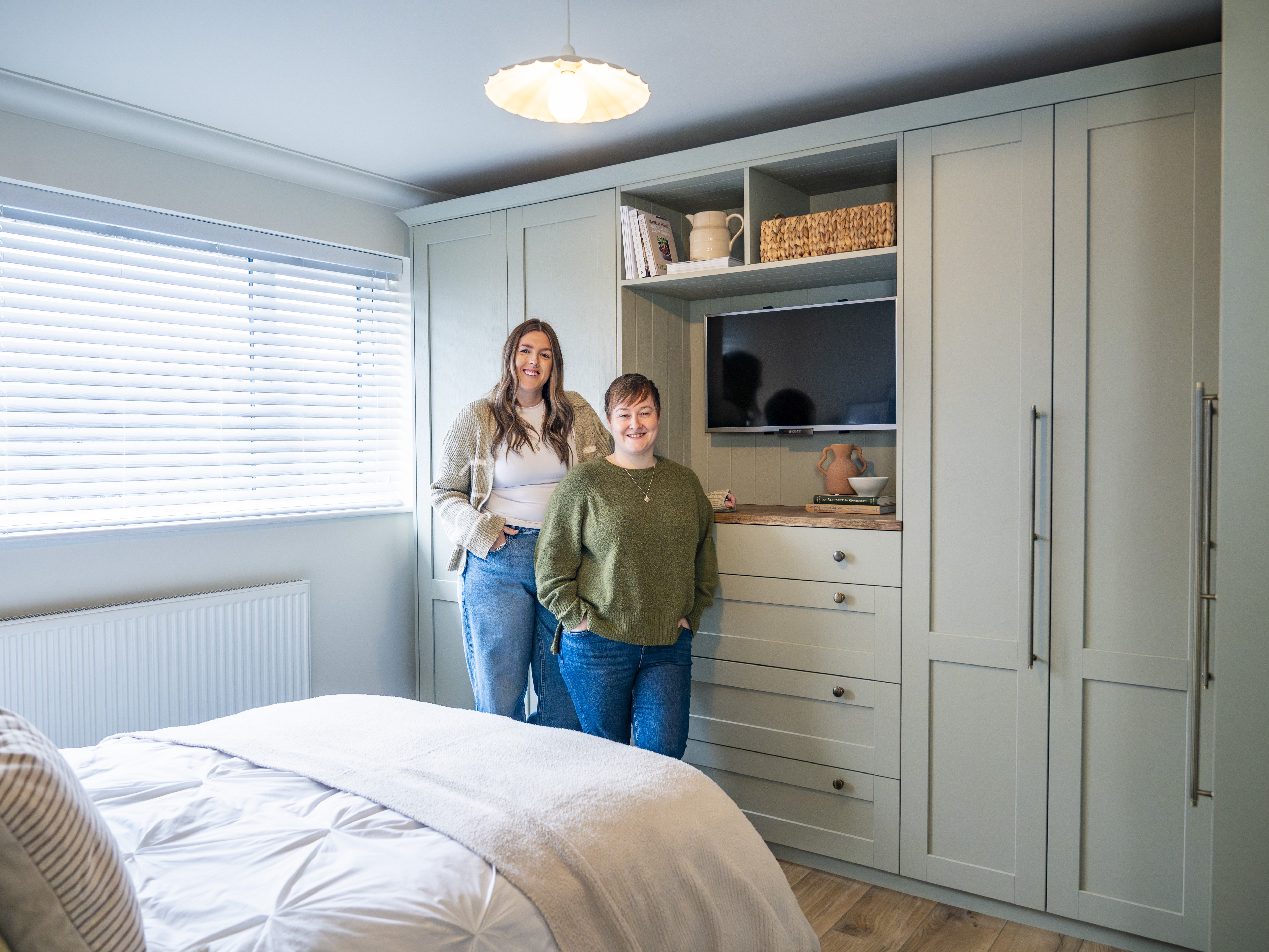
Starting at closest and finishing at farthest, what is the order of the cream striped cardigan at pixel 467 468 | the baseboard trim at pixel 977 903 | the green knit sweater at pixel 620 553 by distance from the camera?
1. the baseboard trim at pixel 977 903
2. the green knit sweater at pixel 620 553
3. the cream striped cardigan at pixel 467 468

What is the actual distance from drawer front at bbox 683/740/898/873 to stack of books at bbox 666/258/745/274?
5.36 feet

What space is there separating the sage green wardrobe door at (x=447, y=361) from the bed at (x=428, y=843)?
1836mm

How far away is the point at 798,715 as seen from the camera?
2869 mm

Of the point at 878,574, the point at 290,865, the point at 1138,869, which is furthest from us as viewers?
the point at 878,574

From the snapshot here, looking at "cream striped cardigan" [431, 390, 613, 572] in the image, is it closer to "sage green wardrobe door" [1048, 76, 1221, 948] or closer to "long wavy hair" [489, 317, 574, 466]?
"long wavy hair" [489, 317, 574, 466]

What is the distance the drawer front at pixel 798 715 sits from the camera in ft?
8.91

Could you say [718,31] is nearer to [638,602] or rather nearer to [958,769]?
[638,602]

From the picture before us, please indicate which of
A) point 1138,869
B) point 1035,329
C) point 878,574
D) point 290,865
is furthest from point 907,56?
point 290,865

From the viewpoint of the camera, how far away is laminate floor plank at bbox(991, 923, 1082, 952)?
2393mm

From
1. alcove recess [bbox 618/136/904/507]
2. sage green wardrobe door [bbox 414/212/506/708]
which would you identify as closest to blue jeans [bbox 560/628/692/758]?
alcove recess [bbox 618/136/904/507]

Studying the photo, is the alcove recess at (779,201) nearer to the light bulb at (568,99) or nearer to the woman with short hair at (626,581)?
the woman with short hair at (626,581)

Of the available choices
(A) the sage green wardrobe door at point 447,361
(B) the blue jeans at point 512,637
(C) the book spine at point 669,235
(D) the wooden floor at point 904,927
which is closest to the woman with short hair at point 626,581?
(B) the blue jeans at point 512,637

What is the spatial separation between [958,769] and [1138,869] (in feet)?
1.62

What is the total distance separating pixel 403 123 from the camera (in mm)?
3041
